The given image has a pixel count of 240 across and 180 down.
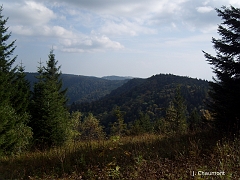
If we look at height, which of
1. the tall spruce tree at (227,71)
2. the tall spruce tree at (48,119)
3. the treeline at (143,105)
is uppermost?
the tall spruce tree at (227,71)

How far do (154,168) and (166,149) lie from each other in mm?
1698

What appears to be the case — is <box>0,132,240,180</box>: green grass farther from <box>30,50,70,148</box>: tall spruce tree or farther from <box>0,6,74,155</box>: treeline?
<box>30,50,70,148</box>: tall spruce tree

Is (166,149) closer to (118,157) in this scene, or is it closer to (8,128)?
(118,157)

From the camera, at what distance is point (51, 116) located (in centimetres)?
1717

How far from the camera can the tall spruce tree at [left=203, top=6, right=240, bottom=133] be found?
869 cm

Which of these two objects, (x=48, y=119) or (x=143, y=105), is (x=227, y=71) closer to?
(x=48, y=119)

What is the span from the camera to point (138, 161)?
4.55 meters

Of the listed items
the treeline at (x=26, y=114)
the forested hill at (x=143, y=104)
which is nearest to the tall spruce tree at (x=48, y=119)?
the treeline at (x=26, y=114)

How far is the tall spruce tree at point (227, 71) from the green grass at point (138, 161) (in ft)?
9.27

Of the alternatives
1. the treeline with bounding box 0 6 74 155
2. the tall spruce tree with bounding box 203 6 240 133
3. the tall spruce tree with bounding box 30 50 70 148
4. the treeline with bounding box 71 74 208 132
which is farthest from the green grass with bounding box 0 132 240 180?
the treeline with bounding box 71 74 208 132

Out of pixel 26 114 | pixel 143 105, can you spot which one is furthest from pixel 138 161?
pixel 143 105

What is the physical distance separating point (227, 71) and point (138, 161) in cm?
696

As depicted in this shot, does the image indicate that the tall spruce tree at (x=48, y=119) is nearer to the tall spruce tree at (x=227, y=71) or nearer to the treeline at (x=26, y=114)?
the treeline at (x=26, y=114)

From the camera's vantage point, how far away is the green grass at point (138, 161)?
149 inches
